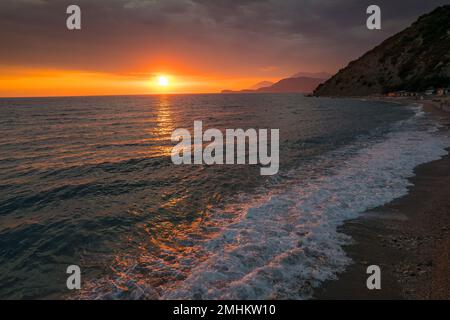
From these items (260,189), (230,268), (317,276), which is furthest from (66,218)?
(317,276)

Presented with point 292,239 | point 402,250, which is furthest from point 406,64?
point 292,239

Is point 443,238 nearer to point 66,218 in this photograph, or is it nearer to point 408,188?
point 408,188

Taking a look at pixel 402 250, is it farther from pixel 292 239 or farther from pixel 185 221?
pixel 185 221

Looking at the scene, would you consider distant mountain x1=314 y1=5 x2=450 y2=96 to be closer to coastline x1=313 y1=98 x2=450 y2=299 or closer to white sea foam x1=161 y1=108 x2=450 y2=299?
white sea foam x1=161 y1=108 x2=450 y2=299

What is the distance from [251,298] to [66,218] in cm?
974

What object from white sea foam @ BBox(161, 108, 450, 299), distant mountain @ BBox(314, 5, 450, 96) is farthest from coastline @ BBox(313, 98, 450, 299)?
distant mountain @ BBox(314, 5, 450, 96)

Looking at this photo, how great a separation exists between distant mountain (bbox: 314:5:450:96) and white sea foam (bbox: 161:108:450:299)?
109 metres

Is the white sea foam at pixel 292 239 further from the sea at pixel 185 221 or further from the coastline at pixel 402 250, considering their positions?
the coastline at pixel 402 250

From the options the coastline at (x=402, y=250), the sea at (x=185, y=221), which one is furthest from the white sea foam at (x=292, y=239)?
the coastline at (x=402, y=250)

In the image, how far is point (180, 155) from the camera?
87.1ft

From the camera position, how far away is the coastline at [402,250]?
7020mm

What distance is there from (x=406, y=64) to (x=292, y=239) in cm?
15275

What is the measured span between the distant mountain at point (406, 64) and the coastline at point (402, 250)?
370 ft

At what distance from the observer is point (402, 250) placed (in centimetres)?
877
